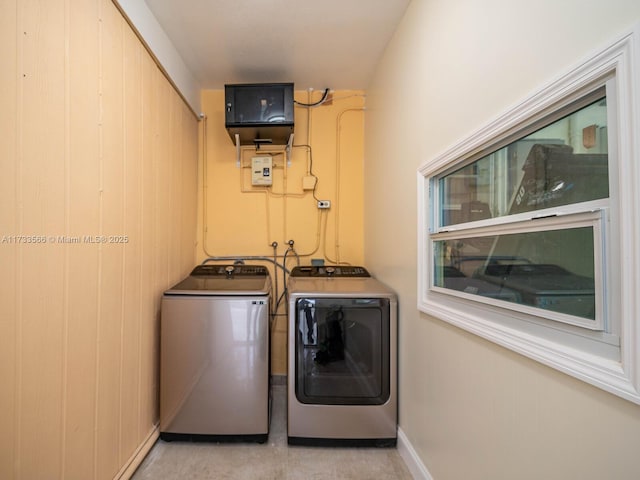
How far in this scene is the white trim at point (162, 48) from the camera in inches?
53.4

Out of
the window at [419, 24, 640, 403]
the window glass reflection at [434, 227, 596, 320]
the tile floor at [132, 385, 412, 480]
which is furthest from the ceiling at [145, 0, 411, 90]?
the tile floor at [132, 385, 412, 480]

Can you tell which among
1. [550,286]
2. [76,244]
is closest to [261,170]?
[76,244]

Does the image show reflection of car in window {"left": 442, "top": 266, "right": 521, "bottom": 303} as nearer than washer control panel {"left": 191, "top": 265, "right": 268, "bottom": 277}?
Yes

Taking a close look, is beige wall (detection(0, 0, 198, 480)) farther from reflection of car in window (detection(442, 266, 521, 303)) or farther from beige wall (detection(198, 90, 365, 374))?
reflection of car in window (detection(442, 266, 521, 303))

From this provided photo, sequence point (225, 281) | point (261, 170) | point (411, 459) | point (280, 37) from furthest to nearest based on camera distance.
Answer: point (261, 170) < point (225, 281) < point (280, 37) < point (411, 459)

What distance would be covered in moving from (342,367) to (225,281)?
38.1 inches

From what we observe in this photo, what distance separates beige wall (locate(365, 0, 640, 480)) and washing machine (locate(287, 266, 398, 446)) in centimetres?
10

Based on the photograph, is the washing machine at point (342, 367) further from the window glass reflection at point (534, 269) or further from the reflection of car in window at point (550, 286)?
the reflection of car in window at point (550, 286)

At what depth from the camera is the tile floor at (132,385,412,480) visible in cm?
140

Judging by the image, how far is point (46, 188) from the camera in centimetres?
90

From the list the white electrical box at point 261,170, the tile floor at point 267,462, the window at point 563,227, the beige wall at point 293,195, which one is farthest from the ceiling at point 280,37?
the tile floor at point 267,462

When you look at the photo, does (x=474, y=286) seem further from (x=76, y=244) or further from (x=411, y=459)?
(x=76, y=244)

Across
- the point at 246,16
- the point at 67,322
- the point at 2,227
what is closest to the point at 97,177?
the point at 2,227

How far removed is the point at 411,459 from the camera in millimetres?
1391
